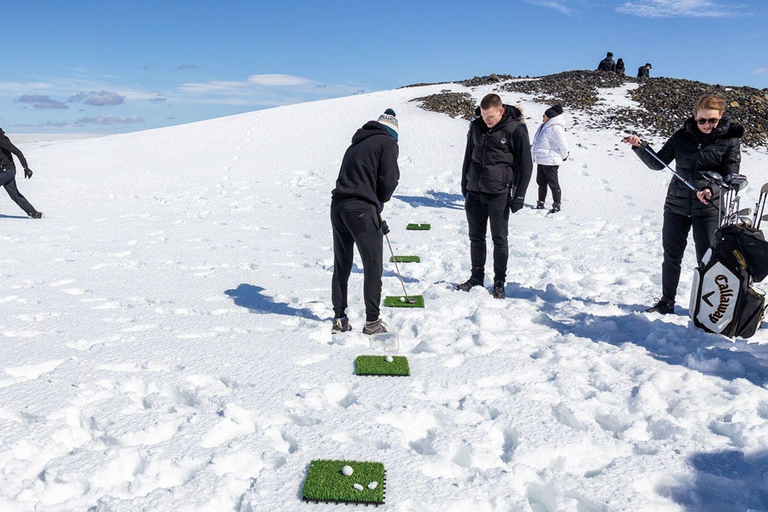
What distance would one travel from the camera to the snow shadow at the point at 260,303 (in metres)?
5.76

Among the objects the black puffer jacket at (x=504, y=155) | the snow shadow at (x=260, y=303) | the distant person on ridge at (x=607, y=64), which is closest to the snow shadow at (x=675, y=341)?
the black puffer jacket at (x=504, y=155)

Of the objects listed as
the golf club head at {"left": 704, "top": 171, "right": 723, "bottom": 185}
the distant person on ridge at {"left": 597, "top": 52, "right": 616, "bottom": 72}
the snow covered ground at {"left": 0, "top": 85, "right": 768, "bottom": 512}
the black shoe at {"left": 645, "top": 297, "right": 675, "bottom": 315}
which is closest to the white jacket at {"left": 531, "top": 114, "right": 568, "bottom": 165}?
the snow covered ground at {"left": 0, "top": 85, "right": 768, "bottom": 512}

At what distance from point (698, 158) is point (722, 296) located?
4.39 feet

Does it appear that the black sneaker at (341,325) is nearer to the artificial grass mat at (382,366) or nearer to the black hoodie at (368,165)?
the artificial grass mat at (382,366)

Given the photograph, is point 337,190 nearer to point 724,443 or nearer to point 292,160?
point 724,443

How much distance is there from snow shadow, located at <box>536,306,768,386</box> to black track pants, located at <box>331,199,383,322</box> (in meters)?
1.88

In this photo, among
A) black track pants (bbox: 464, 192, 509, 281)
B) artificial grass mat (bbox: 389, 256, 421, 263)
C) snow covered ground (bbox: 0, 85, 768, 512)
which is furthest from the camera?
artificial grass mat (bbox: 389, 256, 421, 263)

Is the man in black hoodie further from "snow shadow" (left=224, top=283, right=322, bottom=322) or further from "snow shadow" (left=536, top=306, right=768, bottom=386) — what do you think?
"snow shadow" (left=536, top=306, right=768, bottom=386)

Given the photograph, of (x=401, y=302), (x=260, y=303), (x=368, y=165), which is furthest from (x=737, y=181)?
(x=260, y=303)

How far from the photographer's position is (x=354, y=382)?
4.15 meters

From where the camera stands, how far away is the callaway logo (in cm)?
431

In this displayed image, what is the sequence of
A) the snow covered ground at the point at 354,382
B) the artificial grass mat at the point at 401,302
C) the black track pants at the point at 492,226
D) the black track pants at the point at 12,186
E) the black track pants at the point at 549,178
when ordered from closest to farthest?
1. the snow covered ground at the point at 354,382
2. the artificial grass mat at the point at 401,302
3. the black track pants at the point at 492,226
4. the black track pants at the point at 12,186
5. the black track pants at the point at 549,178

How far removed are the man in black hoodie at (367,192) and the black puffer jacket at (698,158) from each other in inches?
102

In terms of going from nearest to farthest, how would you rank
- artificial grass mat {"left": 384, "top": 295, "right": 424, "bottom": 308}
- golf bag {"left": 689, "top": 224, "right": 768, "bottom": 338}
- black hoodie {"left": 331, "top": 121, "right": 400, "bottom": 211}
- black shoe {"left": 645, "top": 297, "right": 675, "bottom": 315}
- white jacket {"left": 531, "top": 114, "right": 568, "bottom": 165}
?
golf bag {"left": 689, "top": 224, "right": 768, "bottom": 338} → black hoodie {"left": 331, "top": 121, "right": 400, "bottom": 211} → black shoe {"left": 645, "top": 297, "right": 675, "bottom": 315} → artificial grass mat {"left": 384, "top": 295, "right": 424, "bottom": 308} → white jacket {"left": 531, "top": 114, "right": 568, "bottom": 165}
